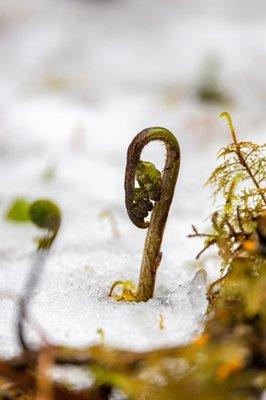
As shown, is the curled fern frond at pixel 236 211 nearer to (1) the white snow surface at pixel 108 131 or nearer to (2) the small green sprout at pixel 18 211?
(1) the white snow surface at pixel 108 131

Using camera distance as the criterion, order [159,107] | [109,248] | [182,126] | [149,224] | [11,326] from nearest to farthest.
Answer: [11,326]
[149,224]
[109,248]
[182,126]
[159,107]

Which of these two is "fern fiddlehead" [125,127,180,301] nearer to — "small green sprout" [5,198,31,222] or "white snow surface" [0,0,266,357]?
"white snow surface" [0,0,266,357]

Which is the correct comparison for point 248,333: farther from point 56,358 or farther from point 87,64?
point 87,64

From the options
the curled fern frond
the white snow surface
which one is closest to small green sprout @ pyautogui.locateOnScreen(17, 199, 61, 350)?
the white snow surface

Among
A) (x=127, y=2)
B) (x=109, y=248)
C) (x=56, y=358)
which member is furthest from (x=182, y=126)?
(x=127, y=2)

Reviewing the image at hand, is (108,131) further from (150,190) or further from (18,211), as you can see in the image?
(150,190)

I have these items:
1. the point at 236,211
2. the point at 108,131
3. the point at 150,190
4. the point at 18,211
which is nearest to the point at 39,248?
the point at 150,190

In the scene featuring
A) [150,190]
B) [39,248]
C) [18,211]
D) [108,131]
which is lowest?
[39,248]

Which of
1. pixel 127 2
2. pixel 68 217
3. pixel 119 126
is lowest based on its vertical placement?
Result: pixel 68 217
